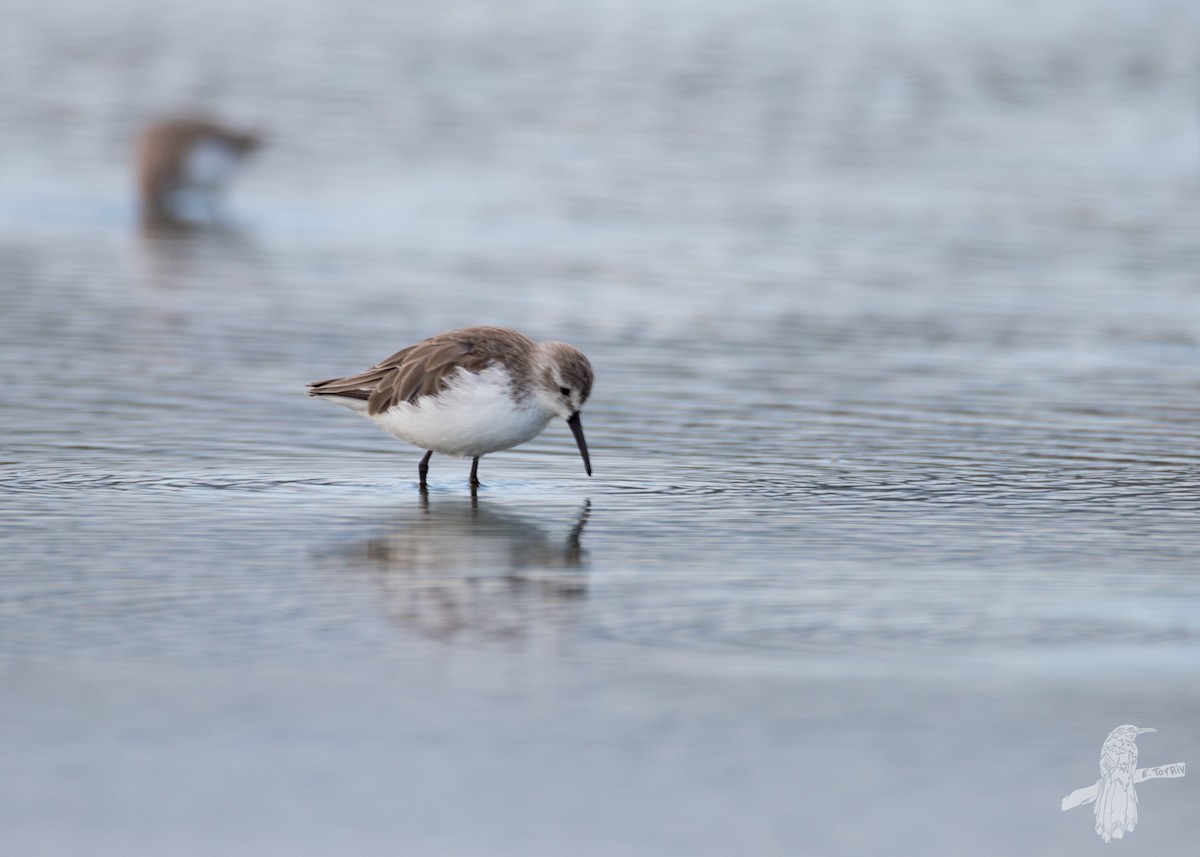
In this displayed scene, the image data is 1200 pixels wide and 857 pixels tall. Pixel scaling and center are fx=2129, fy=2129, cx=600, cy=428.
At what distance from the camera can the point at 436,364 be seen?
10758 mm

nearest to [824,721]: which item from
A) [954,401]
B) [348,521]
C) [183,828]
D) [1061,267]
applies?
[183,828]

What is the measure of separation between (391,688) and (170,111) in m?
21.5

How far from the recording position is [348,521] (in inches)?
390

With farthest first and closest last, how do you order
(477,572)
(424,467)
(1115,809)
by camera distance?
1. (424,467)
2. (477,572)
3. (1115,809)

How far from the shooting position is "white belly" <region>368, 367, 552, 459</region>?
1048cm

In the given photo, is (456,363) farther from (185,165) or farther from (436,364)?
(185,165)

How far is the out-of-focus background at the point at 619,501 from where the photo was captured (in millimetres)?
6379

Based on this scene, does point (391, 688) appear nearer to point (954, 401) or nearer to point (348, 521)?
point (348, 521)

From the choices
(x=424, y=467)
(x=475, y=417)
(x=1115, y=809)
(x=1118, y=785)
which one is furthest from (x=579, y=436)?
(x=1115, y=809)

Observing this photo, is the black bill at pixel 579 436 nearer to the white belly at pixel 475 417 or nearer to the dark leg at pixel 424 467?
the white belly at pixel 475 417

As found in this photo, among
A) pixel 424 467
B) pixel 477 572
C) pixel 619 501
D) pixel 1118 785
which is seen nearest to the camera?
pixel 1118 785

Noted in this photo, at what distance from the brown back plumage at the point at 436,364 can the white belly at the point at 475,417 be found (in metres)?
0.07

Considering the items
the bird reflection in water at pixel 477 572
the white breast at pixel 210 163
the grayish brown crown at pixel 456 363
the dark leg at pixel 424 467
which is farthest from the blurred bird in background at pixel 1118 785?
the white breast at pixel 210 163

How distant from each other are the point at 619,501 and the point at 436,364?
1.19 m
